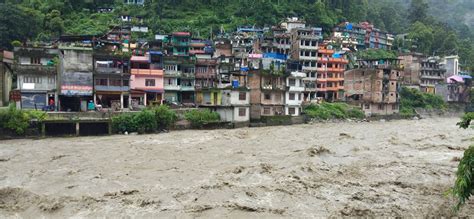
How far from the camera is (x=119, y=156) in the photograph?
896 inches

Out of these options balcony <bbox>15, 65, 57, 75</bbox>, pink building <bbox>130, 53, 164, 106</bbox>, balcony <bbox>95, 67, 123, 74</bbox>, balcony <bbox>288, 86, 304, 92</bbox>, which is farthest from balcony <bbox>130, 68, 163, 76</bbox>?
balcony <bbox>288, 86, 304, 92</bbox>

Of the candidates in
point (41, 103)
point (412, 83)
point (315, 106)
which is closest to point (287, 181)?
point (41, 103)

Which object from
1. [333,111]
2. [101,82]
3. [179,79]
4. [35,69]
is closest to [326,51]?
[333,111]

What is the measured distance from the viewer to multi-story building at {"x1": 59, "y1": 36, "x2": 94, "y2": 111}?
114 feet

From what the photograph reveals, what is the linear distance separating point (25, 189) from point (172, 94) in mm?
28411

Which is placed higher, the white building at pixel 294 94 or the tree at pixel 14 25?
the tree at pixel 14 25

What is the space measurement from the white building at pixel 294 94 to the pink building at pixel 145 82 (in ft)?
43.5

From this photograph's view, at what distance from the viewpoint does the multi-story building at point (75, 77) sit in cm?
3462

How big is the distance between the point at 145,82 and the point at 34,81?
33.6 ft

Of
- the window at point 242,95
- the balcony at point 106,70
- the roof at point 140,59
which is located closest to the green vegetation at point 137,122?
the balcony at point 106,70

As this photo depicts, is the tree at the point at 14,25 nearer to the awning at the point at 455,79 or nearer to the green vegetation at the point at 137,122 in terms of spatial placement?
the green vegetation at the point at 137,122

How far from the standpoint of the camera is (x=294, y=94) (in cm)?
4400

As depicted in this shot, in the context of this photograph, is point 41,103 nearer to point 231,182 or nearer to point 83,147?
point 83,147

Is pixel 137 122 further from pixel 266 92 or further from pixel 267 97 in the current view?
pixel 267 97
